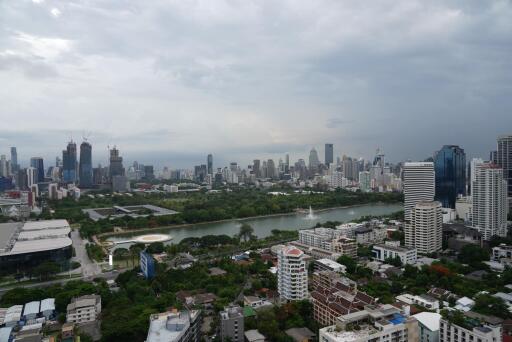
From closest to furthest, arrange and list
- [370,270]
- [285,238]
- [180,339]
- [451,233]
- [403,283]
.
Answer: [180,339] → [403,283] → [370,270] → [451,233] → [285,238]

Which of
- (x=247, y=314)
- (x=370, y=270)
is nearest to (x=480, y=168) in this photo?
(x=370, y=270)

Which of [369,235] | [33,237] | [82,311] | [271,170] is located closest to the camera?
[82,311]

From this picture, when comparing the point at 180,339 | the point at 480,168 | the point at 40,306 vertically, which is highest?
the point at 480,168

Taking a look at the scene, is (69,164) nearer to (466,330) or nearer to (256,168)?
(256,168)

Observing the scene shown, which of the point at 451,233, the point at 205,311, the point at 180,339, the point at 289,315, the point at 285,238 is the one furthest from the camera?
the point at 285,238

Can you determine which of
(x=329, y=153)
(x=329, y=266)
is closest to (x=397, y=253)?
(x=329, y=266)

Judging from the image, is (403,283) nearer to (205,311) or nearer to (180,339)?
(205,311)
